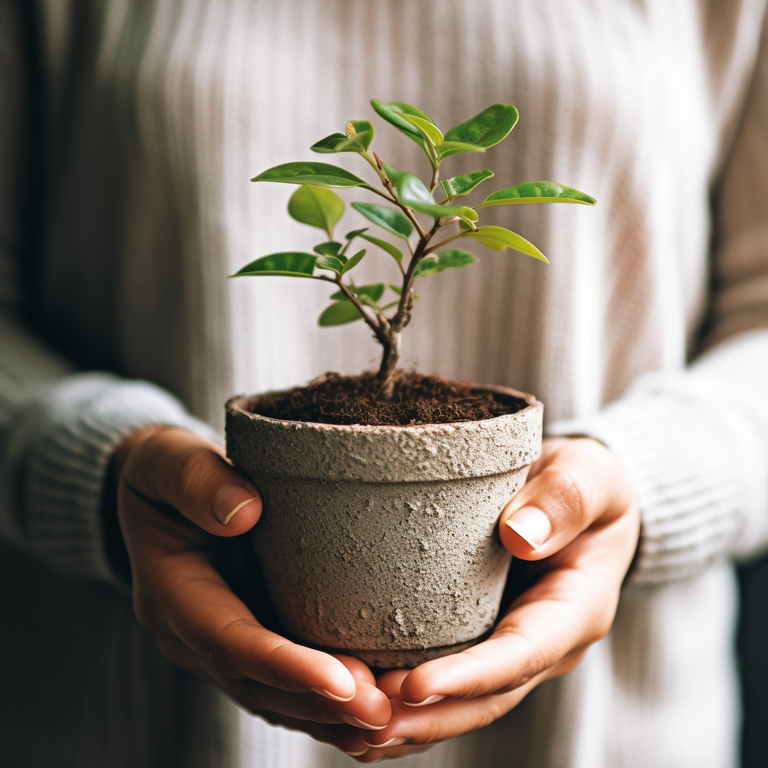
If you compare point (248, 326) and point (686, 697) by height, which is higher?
point (248, 326)

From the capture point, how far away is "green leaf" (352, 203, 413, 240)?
518 mm

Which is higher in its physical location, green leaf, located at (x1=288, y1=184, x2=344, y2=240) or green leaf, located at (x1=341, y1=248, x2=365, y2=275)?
green leaf, located at (x1=288, y1=184, x2=344, y2=240)

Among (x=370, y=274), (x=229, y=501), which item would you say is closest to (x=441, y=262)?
(x=229, y=501)

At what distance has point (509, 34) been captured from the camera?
3.21 ft


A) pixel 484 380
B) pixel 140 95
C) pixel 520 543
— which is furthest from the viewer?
pixel 484 380

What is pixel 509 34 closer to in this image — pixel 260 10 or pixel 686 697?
pixel 260 10

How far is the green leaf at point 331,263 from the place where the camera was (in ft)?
1.69

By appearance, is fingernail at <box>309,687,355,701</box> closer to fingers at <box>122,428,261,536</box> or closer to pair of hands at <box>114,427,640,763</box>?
pair of hands at <box>114,427,640,763</box>

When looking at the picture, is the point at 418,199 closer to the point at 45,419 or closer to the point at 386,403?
the point at 386,403

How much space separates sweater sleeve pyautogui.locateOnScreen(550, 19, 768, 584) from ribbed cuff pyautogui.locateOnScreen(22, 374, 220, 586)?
0.59 meters

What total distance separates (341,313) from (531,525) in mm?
277

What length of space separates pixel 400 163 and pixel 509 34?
26 cm

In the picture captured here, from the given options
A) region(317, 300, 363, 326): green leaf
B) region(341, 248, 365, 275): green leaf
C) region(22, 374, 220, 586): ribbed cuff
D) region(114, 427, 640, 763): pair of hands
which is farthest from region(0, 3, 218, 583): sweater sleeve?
region(341, 248, 365, 275): green leaf

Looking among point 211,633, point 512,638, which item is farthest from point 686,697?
point 211,633
